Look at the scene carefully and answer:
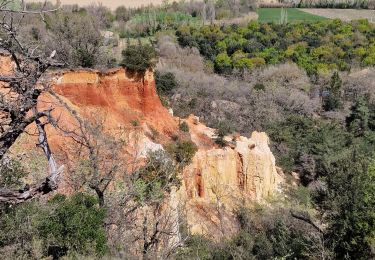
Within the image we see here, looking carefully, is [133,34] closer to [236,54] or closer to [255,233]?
[236,54]

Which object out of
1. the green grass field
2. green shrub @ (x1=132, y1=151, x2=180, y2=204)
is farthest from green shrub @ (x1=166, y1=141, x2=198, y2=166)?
the green grass field

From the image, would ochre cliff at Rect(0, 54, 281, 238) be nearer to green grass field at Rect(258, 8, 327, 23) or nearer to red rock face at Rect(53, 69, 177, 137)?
red rock face at Rect(53, 69, 177, 137)

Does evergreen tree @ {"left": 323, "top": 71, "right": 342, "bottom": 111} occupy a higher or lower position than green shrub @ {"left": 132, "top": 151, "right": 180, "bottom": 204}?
lower

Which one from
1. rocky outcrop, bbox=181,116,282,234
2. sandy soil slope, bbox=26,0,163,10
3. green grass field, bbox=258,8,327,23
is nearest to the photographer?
rocky outcrop, bbox=181,116,282,234

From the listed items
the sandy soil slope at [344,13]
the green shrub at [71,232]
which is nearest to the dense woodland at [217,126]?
the green shrub at [71,232]

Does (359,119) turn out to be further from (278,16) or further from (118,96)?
(278,16)

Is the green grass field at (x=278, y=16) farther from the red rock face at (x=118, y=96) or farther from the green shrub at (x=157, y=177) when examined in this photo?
the green shrub at (x=157, y=177)

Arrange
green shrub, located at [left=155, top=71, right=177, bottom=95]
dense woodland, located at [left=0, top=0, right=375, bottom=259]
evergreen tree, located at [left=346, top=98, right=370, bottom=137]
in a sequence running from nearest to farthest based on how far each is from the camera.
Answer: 1. dense woodland, located at [left=0, top=0, right=375, bottom=259]
2. green shrub, located at [left=155, top=71, right=177, bottom=95]
3. evergreen tree, located at [left=346, top=98, right=370, bottom=137]
